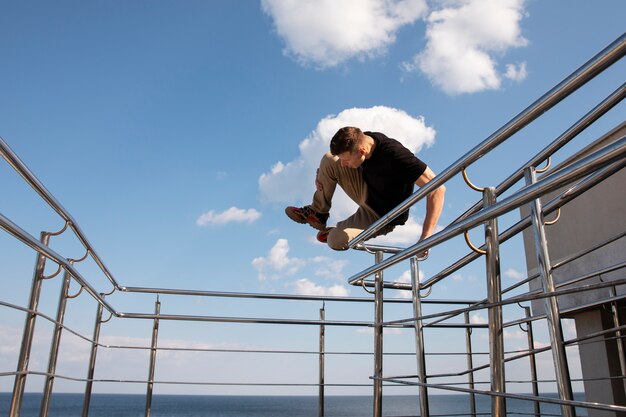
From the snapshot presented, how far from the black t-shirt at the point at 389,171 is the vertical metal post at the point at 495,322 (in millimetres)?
1403

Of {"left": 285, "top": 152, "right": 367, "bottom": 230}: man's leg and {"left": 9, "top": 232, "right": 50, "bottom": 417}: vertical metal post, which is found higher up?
{"left": 285, "top": 152, "right": 367, "bottom": 230}: man's leg

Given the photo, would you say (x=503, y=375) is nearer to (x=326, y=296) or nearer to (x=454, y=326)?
(x=454, y=326)

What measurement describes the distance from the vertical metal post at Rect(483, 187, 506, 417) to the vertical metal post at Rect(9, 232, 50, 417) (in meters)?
1.36

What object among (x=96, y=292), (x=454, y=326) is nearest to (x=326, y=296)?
(x=454, y=326)

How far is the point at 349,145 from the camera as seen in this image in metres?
2.66

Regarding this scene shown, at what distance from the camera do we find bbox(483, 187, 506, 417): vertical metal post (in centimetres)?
112

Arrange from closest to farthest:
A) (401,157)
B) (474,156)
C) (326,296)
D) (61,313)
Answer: (474,156), (61,313), (401,157), (326,296)

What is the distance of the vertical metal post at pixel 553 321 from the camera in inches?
43.3

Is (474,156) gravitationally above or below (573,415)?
above

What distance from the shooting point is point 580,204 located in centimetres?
627

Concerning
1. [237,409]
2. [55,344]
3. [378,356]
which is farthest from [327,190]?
[237,409]

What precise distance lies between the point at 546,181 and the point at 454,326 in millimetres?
2277

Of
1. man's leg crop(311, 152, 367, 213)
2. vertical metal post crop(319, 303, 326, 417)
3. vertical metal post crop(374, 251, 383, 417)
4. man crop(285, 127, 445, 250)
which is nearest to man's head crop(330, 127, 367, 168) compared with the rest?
man crop(285, 127, 445, 250)

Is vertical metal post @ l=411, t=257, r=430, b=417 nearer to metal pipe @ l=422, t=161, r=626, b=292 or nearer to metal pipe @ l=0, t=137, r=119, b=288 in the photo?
metal pipe @ l=422, t=161, r=626, b=292
